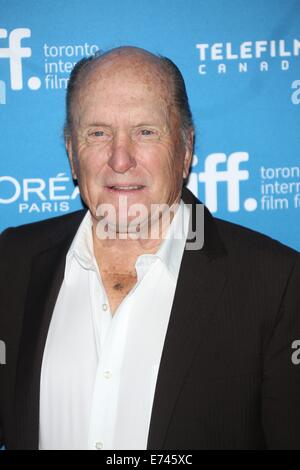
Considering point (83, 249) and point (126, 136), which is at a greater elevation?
point (126, 136)

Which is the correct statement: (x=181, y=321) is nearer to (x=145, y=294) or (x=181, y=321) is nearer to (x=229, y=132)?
(x=145, y=294)

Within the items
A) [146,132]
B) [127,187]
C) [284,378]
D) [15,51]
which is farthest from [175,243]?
[15,51]

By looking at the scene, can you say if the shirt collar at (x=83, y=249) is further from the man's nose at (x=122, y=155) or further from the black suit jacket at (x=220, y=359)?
the man's nose at (x=122, y=155)

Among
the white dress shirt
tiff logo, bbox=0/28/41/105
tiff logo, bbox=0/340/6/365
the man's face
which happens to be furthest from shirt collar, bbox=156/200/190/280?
tiff logo, bbox=0/28/41/105

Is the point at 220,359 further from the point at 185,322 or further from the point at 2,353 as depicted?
the point at 2,353

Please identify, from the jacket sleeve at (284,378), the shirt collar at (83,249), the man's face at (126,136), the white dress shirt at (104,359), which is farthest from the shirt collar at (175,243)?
the jacket sleeve at (284,378)

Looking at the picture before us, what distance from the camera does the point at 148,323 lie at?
4.76 ft

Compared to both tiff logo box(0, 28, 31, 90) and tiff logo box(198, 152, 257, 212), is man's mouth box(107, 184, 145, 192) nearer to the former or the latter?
tiff logo box(198, 152, 257, 212)

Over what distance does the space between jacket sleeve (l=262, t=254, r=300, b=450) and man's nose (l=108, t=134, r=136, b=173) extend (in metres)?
0.61

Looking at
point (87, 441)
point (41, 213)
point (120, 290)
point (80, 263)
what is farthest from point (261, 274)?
point (41, 213)

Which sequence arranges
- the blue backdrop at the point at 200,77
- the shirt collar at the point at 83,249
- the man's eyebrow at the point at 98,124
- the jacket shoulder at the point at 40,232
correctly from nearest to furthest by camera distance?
the man's eyebrow at the point at 98,124 < the shirt collar at the point at 83,249 < the jacket shoulder at the point at 40,232 < the blue backdrop at the point at 200,77

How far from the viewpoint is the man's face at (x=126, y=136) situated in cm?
144

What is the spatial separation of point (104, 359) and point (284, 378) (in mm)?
533
